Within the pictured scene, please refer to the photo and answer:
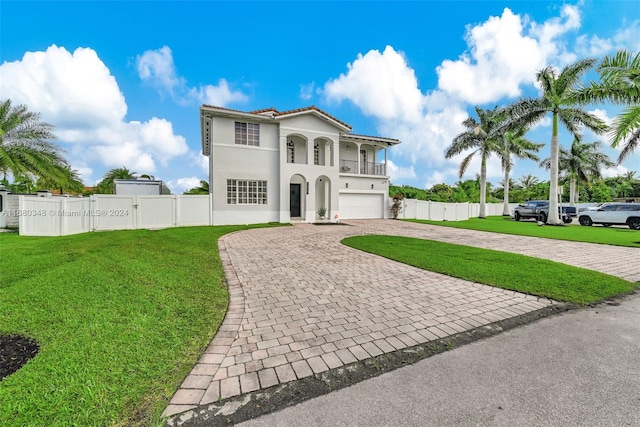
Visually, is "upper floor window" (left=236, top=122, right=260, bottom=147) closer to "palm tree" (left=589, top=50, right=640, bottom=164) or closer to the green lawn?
the green lawn

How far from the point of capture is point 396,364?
2.87 m

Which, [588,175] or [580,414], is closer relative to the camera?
[580,414]

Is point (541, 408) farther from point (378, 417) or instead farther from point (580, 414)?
point (378, 417)

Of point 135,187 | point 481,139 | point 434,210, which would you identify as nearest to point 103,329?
point 135,187

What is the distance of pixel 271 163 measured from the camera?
17609mm

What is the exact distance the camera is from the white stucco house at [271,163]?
53.5ft

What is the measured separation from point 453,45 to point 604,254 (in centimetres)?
1351

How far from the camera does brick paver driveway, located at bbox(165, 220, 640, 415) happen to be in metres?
2.75

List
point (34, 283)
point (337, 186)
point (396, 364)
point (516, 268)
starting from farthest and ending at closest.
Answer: point (337, 186) < point (516, 268) < point (34, 283) < point (396, 364)

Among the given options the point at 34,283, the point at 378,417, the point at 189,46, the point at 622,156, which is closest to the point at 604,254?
the point at 622,156

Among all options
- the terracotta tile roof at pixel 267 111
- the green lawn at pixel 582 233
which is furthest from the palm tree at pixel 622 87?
the terracotta tile roof at pixel 267 111

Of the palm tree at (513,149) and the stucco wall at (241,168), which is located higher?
the palm tree at (513,149)

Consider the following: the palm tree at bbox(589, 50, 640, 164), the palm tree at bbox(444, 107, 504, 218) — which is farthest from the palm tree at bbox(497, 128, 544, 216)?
the palm tree at bbox(589, 50, 640, 164)

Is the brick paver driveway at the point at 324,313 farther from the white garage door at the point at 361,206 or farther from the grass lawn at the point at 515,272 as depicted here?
the white garage door at the point at 361,206
